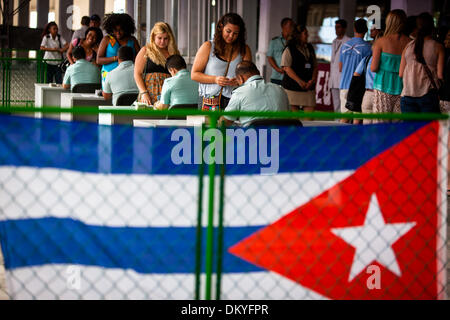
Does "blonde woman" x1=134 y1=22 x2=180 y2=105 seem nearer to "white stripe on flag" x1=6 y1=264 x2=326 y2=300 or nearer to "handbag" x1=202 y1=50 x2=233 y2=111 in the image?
"handbag" x1=202 y1=50 x2=233 y2=111

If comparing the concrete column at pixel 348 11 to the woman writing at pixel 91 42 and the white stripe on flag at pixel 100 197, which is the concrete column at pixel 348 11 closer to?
the woman writing at pixel 91 42

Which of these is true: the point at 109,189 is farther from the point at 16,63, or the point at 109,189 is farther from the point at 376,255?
the point at 16,63

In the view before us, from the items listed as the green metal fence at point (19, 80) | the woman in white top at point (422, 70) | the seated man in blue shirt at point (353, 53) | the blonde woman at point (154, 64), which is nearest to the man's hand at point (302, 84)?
the seated man in blue shirt at point (353, 53)

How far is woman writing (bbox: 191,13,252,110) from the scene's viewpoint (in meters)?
8.58

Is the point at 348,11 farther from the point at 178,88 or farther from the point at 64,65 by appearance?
the point at 178,88

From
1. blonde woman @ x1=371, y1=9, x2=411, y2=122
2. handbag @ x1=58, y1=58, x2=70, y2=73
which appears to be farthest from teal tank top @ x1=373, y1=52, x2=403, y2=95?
handbag @ x1=58, y1=58, x2=70, y2=73

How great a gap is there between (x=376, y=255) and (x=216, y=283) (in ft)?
2.77

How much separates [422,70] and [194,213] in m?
5.36

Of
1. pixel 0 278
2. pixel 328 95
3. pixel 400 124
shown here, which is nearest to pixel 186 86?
pixel 0 278

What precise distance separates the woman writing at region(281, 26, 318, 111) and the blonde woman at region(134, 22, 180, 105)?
7.30ft

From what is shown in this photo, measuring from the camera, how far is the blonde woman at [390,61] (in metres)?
9.72

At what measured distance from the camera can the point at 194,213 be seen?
455 centimetres

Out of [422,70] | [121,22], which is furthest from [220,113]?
[121,22]
